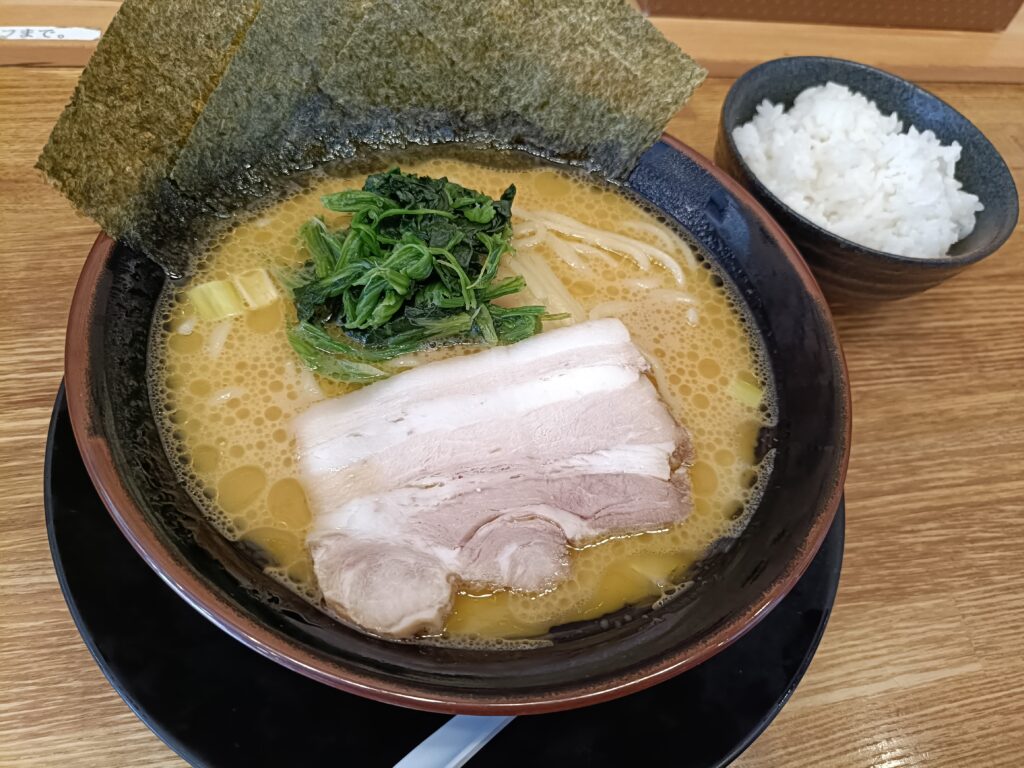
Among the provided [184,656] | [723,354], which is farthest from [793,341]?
[184,656]

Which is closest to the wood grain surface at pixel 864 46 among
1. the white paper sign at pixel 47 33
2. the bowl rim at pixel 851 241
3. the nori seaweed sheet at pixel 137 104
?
the white paper sign at pixel 47 33

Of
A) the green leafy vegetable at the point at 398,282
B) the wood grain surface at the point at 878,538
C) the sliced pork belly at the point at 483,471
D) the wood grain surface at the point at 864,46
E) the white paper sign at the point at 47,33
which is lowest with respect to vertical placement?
the wood grain surface at the point at 878,538

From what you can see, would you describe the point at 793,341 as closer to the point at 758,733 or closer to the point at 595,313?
the point at 595,313

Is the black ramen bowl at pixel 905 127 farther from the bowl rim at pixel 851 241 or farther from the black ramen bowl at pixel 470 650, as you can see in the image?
the black ramen bowl at pixel 470 650

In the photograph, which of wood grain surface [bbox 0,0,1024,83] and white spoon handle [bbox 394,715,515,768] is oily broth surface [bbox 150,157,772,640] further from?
wood grain surface [bbox 0,0,1024,83]

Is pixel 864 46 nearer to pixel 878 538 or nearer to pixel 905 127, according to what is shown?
pixel 905 127
